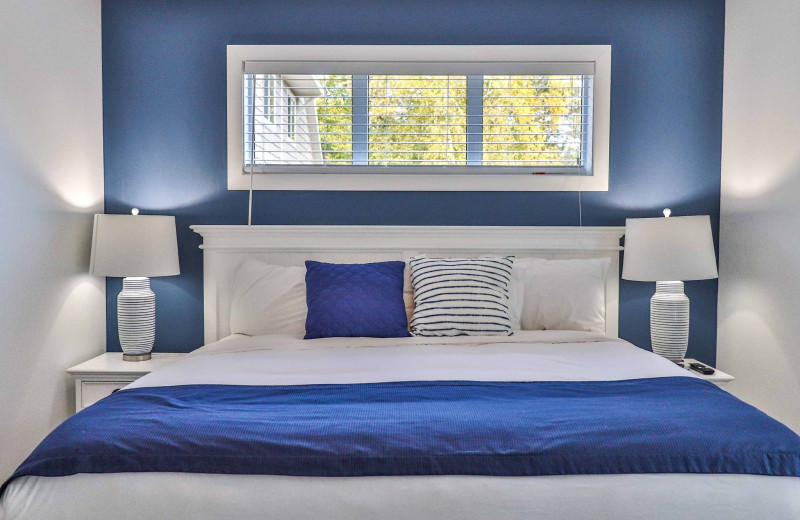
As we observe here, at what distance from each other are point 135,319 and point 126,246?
0.35 metres

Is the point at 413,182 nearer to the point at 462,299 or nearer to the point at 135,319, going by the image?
the point at 462,299

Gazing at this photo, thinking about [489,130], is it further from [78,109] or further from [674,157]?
[78,109]

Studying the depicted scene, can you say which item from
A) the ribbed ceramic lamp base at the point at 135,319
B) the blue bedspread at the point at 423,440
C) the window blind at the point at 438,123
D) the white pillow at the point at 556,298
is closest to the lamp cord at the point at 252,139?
the window blind at the point at 438,123

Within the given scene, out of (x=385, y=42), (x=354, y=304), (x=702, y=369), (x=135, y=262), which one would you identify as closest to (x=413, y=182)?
(x=385, y=42)

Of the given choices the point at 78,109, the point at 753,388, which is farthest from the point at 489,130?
the point at 78,109

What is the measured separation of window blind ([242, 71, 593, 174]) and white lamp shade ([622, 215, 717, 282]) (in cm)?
57

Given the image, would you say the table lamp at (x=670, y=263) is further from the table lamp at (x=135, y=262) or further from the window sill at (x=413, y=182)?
the table lamp at (x=135, y=262)

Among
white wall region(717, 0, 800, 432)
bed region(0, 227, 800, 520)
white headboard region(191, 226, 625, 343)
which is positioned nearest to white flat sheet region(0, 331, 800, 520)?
bed region(0, 227, 800, 520)

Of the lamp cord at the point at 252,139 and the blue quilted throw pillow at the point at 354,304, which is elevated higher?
the lamp cord at the point at 252,139

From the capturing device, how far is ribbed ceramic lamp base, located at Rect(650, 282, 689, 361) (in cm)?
263

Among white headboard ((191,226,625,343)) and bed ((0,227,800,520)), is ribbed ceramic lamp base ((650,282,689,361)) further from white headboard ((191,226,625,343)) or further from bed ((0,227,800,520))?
bed ((0,227,800,520))

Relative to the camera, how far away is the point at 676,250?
2.57m

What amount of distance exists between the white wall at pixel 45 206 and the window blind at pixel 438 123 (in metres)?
0.82

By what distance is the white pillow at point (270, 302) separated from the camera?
2602 mm
